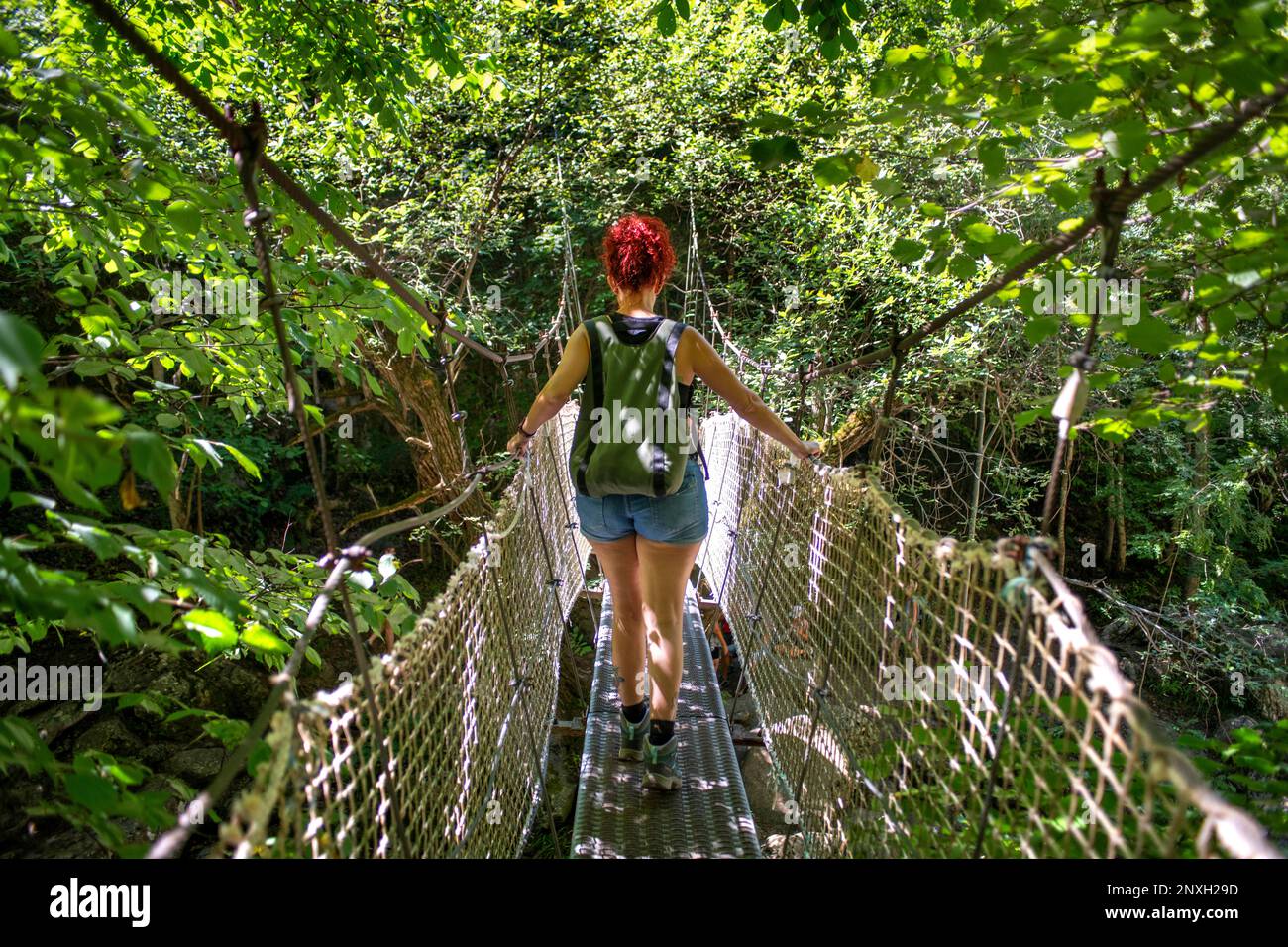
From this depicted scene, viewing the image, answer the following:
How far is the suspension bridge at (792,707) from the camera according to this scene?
74 cm

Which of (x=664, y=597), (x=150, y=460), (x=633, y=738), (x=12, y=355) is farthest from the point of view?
(x=633, y=738)

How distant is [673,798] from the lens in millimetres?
1664

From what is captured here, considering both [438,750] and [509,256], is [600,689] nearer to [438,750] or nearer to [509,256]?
[438,750]

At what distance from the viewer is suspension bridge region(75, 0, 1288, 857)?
0.74 metres

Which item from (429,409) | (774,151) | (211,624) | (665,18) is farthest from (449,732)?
(429,409)

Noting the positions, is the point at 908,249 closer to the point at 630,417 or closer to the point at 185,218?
the point at 630,417

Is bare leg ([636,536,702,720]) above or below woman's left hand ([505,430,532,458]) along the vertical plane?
below

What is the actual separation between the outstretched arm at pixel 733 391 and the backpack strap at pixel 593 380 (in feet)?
0.54

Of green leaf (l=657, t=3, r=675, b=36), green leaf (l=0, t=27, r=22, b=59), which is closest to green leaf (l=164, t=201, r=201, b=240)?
green leaf (l=0, t=27, r=22, b=59)

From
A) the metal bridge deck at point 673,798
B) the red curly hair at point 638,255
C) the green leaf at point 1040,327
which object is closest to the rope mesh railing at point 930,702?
the metal bridge deck at point 673,798

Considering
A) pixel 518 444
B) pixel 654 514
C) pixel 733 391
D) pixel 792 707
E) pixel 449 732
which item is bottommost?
pixel 792 707

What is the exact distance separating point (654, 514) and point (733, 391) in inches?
10.6

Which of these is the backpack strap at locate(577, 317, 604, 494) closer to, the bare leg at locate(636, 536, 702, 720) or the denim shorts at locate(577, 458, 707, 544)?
the denim shorts at locate(577, 458, 707, 544)
